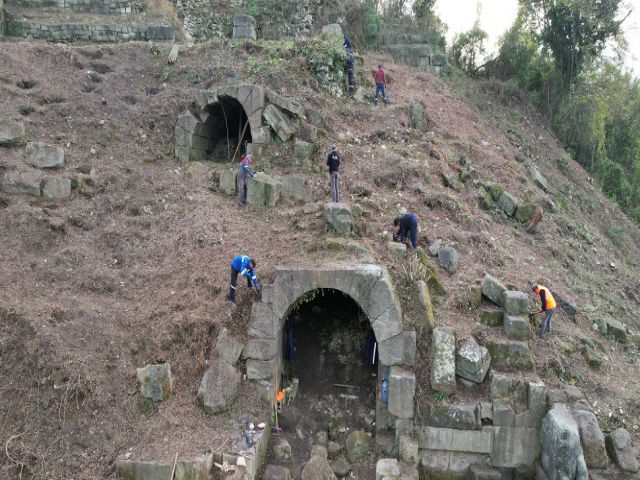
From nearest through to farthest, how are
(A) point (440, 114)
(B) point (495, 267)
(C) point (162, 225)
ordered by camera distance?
(B) point (495, 267)
(C) point (162, 225)
(A) point (440, 114)

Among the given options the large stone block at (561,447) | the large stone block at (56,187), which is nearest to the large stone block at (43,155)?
the large stone block at (56,187)

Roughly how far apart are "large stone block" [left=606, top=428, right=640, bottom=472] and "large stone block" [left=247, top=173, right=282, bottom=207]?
26.7ft

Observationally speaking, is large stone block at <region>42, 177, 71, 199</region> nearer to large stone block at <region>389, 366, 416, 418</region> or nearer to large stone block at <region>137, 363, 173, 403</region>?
large stone block at <region>137, 363, 173, 403</region>

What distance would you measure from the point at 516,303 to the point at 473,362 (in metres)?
1.44

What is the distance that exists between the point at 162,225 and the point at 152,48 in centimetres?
824

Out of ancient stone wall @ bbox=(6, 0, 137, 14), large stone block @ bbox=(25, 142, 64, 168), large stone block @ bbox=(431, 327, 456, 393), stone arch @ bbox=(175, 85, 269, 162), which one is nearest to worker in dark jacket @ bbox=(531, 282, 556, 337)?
large stone block @ bbox=(431, 327, 456, 393)

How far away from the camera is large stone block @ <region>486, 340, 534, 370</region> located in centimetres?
967

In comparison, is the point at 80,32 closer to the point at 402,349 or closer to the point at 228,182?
the point at 228,182

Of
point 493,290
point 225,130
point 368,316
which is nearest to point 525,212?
point 493,290

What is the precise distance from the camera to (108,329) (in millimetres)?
9984

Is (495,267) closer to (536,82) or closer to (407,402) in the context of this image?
(407,402)

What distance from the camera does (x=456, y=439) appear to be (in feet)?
30.7

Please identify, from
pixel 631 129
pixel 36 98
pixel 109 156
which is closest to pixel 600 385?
pixel 109 156

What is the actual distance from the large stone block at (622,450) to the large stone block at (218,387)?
6.06 m
